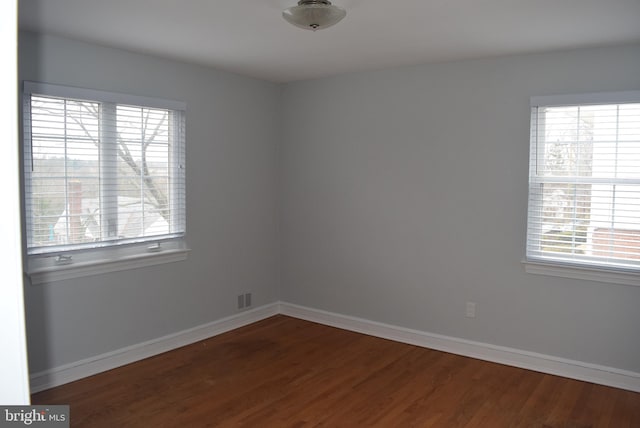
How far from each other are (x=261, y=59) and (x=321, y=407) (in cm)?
278

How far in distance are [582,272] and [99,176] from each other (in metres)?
3.73

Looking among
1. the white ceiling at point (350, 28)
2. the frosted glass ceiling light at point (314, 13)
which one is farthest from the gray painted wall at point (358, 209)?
the frosted glass ceiling light at point (314, 13)

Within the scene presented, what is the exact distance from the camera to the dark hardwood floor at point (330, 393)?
2996 millimetres

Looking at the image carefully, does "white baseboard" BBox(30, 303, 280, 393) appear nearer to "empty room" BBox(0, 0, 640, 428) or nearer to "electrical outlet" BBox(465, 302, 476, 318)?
"empty room" BBox(0, 0, 640, 428)

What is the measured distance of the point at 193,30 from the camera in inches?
125

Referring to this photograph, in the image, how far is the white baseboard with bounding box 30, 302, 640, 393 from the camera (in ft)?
11.3

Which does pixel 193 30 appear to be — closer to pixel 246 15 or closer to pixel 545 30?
pixel 246 15

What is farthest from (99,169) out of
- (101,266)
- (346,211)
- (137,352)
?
(346,211)

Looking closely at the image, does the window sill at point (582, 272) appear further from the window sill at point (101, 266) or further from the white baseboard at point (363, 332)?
the window sill at point (101, 266)

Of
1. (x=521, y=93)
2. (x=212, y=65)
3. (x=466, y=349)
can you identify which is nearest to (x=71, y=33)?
(x=212, y=65)

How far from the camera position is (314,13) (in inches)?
101

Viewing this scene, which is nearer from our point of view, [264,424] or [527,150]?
[264,424]

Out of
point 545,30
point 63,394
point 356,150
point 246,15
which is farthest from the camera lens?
point 356,150

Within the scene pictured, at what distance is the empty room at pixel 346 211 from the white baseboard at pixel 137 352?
0.02 meters
